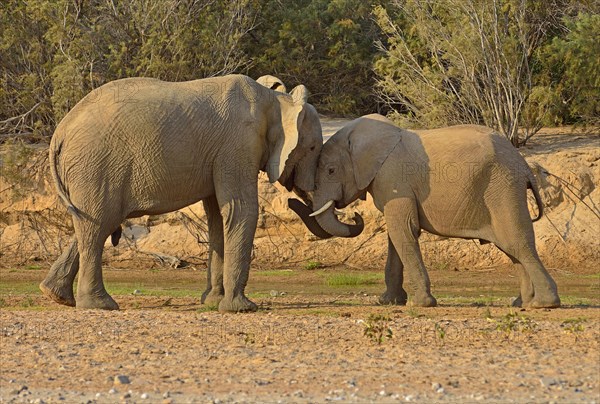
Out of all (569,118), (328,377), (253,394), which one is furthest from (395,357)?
(569,118)

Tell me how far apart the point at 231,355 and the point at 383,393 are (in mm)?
2147

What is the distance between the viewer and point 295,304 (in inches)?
615

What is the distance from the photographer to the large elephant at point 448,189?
1440cm

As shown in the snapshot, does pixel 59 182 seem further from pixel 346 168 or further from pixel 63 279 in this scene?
pixel 346 168

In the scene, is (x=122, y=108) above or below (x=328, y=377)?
above

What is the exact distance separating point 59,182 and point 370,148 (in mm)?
3417

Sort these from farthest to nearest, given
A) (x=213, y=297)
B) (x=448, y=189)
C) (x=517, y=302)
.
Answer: (x=213, y=297), (x=517, y=302), (x=448, y=189)

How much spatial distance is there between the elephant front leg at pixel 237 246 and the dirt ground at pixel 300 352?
295 mm

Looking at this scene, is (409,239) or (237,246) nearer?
(237,246)

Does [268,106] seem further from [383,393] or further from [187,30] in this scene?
[187,30]

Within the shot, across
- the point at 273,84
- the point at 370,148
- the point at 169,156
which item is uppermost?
the point at 273,84

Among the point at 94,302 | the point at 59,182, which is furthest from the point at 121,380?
the point at 59,182

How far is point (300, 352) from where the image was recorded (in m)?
10.8

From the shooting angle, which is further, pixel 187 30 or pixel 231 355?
pixel 187 30
